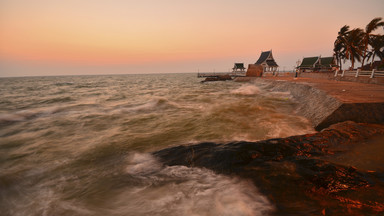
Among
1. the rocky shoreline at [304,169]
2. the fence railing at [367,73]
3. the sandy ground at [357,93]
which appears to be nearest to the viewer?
the rocky shoreline at [304,169]

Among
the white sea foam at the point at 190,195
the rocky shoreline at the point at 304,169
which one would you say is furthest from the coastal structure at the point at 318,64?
the white sea foam at the point at 190,195

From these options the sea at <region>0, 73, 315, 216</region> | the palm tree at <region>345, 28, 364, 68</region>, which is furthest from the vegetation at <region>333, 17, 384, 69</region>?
the sea at <region>0, 73, 315, 216</region>

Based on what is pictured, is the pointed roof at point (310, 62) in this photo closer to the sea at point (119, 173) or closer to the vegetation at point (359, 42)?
the vegetation at point (359, 42)

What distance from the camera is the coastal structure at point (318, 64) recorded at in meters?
34.0

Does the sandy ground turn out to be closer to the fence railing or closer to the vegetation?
the fence railing

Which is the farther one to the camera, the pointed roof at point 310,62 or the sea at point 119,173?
the pointed roof at point 310,62

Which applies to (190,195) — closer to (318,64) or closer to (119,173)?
(119,173)

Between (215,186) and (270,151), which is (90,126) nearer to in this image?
(215,186)

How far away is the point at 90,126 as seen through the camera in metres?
8.66

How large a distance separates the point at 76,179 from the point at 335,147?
6.65 m

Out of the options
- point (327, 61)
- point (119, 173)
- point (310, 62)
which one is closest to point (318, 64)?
point (327, 61)

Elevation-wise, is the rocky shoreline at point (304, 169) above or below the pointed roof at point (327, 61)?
below

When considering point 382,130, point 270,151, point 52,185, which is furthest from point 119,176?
point 382,130

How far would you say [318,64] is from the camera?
1396 inches
